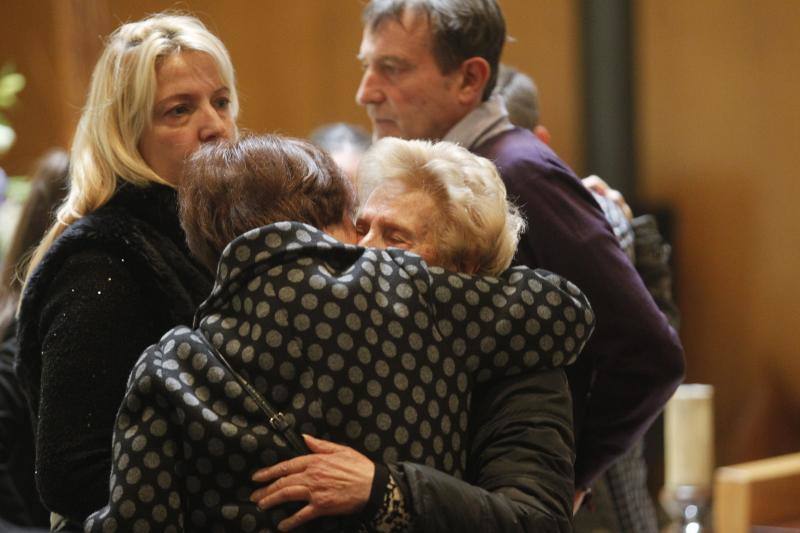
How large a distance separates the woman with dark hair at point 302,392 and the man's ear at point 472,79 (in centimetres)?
90

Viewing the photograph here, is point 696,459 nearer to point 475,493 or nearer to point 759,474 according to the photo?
point 759,474

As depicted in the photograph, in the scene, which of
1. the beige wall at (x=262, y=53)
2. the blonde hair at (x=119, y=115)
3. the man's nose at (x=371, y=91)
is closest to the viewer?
the blonde hair at (x=119, y=115)

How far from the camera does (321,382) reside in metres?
1.42

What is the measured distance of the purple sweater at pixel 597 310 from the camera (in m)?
2.10

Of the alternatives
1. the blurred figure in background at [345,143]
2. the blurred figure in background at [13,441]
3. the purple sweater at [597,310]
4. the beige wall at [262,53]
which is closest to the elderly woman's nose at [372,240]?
the purple sweater at [597,310]

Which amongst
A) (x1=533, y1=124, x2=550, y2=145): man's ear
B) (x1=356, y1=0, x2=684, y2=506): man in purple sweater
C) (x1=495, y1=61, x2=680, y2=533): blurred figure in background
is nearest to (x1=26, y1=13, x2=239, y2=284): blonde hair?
(x1=356, y1=0, x2=684, y2=506): man in purple sweater

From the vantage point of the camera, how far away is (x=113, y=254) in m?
1.75

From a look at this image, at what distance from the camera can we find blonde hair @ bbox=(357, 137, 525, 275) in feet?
5.24

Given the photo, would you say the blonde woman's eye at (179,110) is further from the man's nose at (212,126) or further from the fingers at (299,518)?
the fingers at (299,518)

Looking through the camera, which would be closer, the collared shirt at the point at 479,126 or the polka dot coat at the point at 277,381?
the polka dot coat at the point at 277,381

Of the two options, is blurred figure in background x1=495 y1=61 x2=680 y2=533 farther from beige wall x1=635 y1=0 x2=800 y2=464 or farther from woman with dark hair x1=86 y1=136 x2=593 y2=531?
beige wall x1=635 y1=0 x2=800 y2=464

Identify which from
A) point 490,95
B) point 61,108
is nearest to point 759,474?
point 490,95

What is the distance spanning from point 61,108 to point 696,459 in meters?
3.72

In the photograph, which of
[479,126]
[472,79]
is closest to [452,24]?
[472,79]
